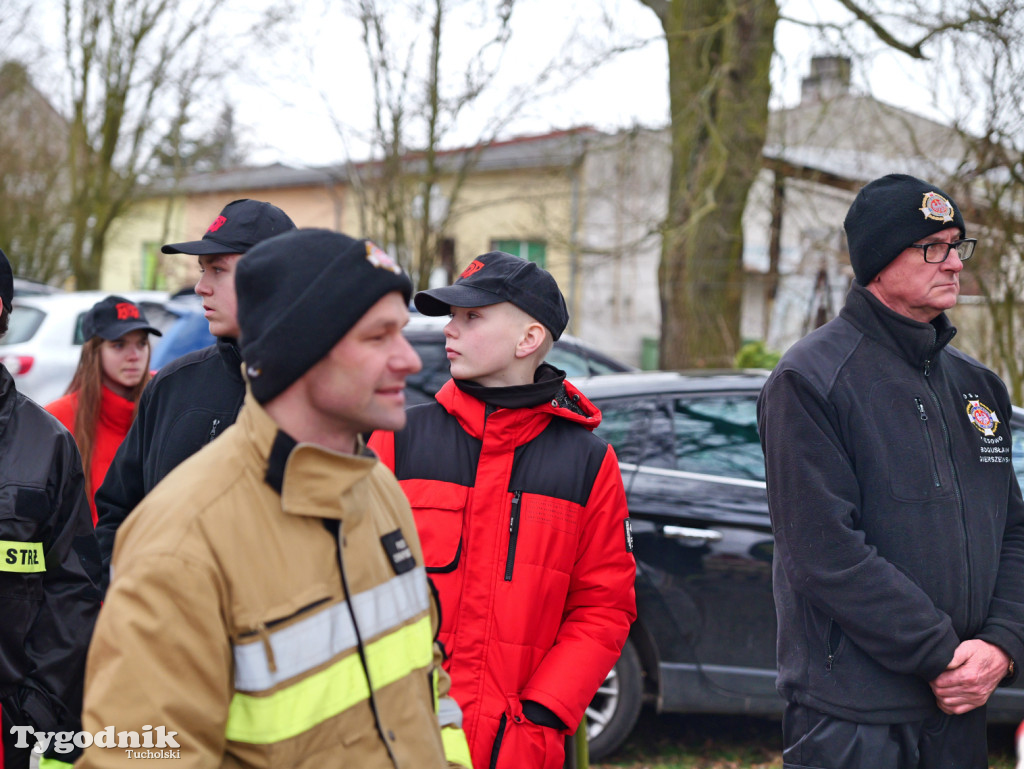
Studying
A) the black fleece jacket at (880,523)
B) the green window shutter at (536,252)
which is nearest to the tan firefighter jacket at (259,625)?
the black fleece jacket at (880,523)

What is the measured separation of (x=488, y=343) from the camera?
2.83m

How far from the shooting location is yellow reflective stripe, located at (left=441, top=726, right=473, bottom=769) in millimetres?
1880

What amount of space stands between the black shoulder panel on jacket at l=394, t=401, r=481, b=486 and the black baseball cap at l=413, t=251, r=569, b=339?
35cm

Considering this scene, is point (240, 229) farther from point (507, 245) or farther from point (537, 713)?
point (507, 245)

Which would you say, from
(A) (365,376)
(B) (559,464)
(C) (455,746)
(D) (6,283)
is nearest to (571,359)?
(B) (559,464)

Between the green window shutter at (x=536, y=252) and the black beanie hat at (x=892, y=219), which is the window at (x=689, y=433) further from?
the green window shutter at (x=536, y=252)

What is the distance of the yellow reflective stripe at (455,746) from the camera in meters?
1.88

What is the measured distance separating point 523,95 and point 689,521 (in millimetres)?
8856

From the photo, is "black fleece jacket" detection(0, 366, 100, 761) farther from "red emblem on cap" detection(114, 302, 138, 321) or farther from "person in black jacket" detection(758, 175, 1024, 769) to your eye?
"red emblem on cap" detection(114, 302, 138, 321)

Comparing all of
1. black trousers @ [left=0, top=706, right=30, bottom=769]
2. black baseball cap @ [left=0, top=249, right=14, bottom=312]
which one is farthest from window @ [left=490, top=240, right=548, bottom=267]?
black trousers @ [left=0, top=706, right=30, bottom=769]

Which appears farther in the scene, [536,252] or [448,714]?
[536,252]

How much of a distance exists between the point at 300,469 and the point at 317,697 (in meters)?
0.35

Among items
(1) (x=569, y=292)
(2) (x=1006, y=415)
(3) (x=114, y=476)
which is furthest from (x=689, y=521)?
(1) (x=569, y=292)

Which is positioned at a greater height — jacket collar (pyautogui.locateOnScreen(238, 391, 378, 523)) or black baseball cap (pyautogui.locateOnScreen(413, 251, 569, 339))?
black baseball cap (pyautogui.locateOnScreen(413, 251, 569, 339))
